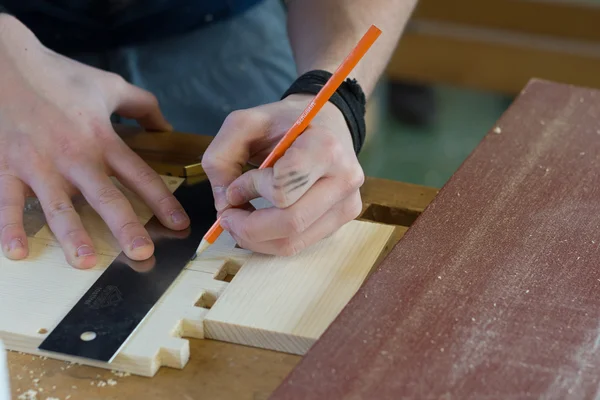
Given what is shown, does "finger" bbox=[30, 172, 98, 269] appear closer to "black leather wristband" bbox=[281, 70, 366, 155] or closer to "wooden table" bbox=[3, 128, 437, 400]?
"wooden table" bbox=[3, 128, 437, 400]

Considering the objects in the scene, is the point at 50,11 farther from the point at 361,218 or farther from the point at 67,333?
the point at 67,333

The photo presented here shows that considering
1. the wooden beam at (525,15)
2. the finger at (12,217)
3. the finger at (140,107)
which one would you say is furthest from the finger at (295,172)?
the wooden beam at (525,15)

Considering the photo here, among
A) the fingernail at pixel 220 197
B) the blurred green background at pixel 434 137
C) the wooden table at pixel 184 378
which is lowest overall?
the blurred green background at pixel 434 137

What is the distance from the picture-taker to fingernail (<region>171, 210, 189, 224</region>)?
1176 millimetres

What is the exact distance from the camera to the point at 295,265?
1079mm

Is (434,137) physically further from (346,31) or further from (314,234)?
(314,234)

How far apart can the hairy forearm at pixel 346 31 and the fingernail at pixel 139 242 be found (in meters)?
0.48

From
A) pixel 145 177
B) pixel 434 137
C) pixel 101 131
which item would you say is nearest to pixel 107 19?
pixel 101 131

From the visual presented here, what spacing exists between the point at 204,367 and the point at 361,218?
0.46 m

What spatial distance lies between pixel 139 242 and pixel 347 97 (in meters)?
0.41

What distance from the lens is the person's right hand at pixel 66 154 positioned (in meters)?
1.14

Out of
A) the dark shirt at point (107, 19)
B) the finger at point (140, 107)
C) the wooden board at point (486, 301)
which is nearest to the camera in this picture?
the wooden board at point (486, 301)

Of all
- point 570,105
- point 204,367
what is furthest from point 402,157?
point 204,367

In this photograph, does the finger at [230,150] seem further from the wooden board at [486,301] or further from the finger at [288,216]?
the wooden board at [486,301]
